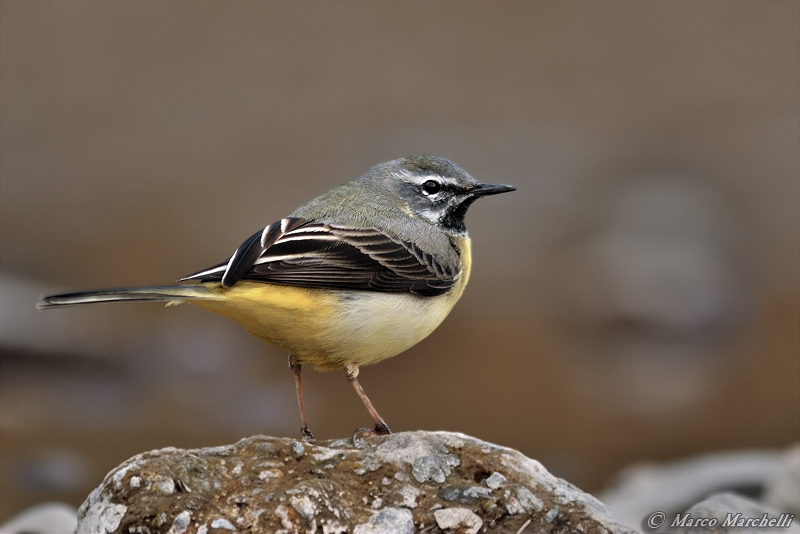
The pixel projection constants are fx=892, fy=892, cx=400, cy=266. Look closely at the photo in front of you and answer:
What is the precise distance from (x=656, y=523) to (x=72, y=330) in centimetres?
1017

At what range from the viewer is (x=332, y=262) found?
21.6ft

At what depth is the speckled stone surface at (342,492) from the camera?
5059 millimetres

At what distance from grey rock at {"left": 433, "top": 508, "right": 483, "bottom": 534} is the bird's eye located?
3.26 meters

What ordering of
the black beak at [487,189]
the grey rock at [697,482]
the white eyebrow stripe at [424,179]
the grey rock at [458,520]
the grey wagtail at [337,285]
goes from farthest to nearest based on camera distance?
the grey rock at [697,482] < the white eyebrow stripe at [424,179] < the black beak at [487,189] < the grey wagtail at [337,285] < the grey rock at [458,520]

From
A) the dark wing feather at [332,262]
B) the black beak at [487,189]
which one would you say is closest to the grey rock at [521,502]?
the dark wing feather at [332,262]

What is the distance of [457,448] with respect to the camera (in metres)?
5.94

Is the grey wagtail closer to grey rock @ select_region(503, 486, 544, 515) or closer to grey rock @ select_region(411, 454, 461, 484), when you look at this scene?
grey rock @ select_region(411, 454, 461, 484)

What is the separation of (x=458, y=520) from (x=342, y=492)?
724 millimetres

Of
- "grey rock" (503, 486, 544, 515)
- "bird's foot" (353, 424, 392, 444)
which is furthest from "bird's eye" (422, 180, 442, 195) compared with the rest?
"grey rock" (503, 486, 544, 515)

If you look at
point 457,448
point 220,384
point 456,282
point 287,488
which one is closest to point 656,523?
point 457,448

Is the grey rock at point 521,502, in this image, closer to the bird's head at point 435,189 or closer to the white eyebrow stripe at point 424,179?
the bird's head at point 435,189

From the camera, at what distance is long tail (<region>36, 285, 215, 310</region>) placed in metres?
5.65

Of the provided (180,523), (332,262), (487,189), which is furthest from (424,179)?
Result: (180,523)

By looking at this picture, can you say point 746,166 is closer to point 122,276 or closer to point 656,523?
point 122,276
